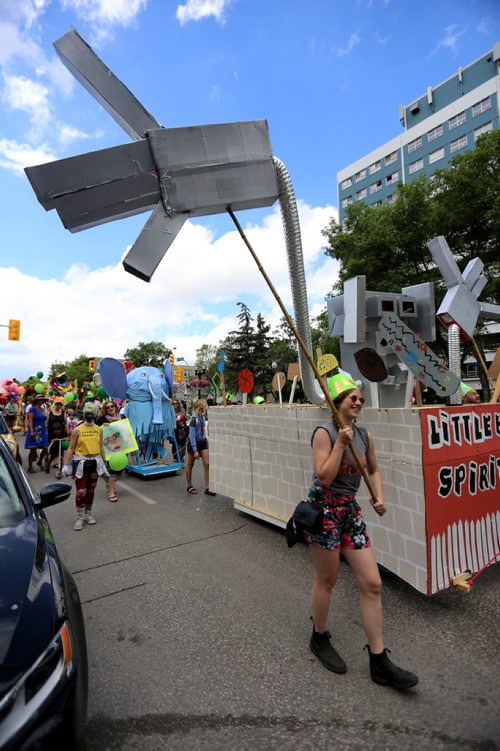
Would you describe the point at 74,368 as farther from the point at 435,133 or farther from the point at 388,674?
the point at 388,674

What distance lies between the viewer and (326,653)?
8.47 ft

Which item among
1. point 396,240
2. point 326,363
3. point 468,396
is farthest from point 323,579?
point 396,240

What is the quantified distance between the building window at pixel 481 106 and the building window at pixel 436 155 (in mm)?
4082

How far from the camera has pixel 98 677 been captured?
251 cm

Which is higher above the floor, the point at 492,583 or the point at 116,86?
the point at 116,86

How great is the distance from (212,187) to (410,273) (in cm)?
1455

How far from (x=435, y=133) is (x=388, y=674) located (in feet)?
173

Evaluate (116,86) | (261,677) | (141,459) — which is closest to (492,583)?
(261,677)

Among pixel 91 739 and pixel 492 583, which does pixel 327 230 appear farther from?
pixel 91 739

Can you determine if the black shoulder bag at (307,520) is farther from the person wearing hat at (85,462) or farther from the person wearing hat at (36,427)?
the person wearing hat at (36,427)

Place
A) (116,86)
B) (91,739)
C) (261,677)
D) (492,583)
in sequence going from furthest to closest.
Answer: (492,583)
(116,86)
(261,677)
(91,739)

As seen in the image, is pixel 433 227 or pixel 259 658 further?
pixel 433 227

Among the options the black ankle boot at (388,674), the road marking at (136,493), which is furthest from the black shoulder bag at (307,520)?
the road marking at (136,493)

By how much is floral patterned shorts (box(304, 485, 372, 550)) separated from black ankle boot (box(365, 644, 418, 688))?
60 cm
